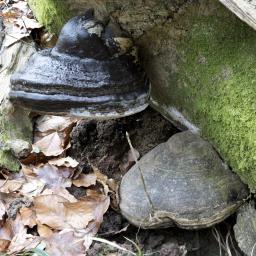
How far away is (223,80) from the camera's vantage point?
2328 mm

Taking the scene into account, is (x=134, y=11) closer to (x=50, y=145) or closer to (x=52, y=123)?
(x=50, y=145)

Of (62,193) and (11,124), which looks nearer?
(62,193)

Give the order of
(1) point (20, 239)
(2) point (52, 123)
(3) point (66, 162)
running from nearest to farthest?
(1) point (20, 239)
(3) point (66, 162)
(2) point (52, 123)

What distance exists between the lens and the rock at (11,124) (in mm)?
3121

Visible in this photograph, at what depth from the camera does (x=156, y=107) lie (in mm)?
2957

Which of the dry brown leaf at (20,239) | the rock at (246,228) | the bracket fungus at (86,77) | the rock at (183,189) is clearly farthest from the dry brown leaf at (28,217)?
the rock at (246,228)

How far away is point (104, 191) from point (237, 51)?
1.11 meters

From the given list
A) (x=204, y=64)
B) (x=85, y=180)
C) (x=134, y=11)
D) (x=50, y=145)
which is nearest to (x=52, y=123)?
(x=50, y=145)

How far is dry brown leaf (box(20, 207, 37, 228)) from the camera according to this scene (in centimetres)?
266

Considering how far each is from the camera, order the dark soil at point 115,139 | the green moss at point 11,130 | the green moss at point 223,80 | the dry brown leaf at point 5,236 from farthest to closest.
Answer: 1. the green moss at point 11,130
2. the dark soil at point 115,139
3. the dry brown leaf at point 5,236
4. the green moss at point 223,80

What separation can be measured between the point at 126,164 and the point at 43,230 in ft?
2.12

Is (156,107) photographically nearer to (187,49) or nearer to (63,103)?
(187,49)

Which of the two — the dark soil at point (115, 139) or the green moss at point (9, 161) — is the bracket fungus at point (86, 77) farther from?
the green moss at point (9, 161)

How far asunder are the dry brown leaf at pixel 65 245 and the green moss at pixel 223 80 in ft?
2.81
